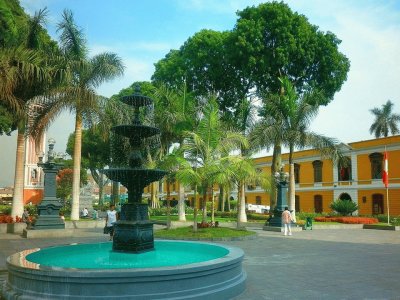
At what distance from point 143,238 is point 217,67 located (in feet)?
Answer: 81.6

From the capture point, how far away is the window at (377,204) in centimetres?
3534

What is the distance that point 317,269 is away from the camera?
1005 cm

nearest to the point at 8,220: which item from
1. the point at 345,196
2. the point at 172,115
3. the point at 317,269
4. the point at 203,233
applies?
the point at 203,233

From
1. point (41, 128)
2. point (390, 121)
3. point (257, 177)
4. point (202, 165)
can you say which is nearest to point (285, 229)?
point (257, 177)

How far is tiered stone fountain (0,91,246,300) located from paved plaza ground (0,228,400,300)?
29.2 inches

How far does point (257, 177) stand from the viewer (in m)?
21.6

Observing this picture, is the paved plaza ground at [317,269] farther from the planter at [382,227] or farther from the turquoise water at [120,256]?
the planter at [382,227]

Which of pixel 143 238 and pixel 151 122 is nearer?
pixel 143 238

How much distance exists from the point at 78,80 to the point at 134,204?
14.9 metres

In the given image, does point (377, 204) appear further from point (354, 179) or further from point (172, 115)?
point (172, 115)

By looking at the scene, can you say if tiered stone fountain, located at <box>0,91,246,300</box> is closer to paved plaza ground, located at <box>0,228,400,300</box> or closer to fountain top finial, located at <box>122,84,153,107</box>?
fountain top finial, located at <box>122,84,153,107</box>

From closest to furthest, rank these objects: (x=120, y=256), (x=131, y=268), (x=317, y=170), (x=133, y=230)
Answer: (x=131, y=268)
(x=120, y=256)
(x=133, y=230)
(x=317, y=170)

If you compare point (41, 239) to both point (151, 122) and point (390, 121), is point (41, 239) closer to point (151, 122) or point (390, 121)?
point (151, 122)

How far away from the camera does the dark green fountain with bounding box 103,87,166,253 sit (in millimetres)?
9320
